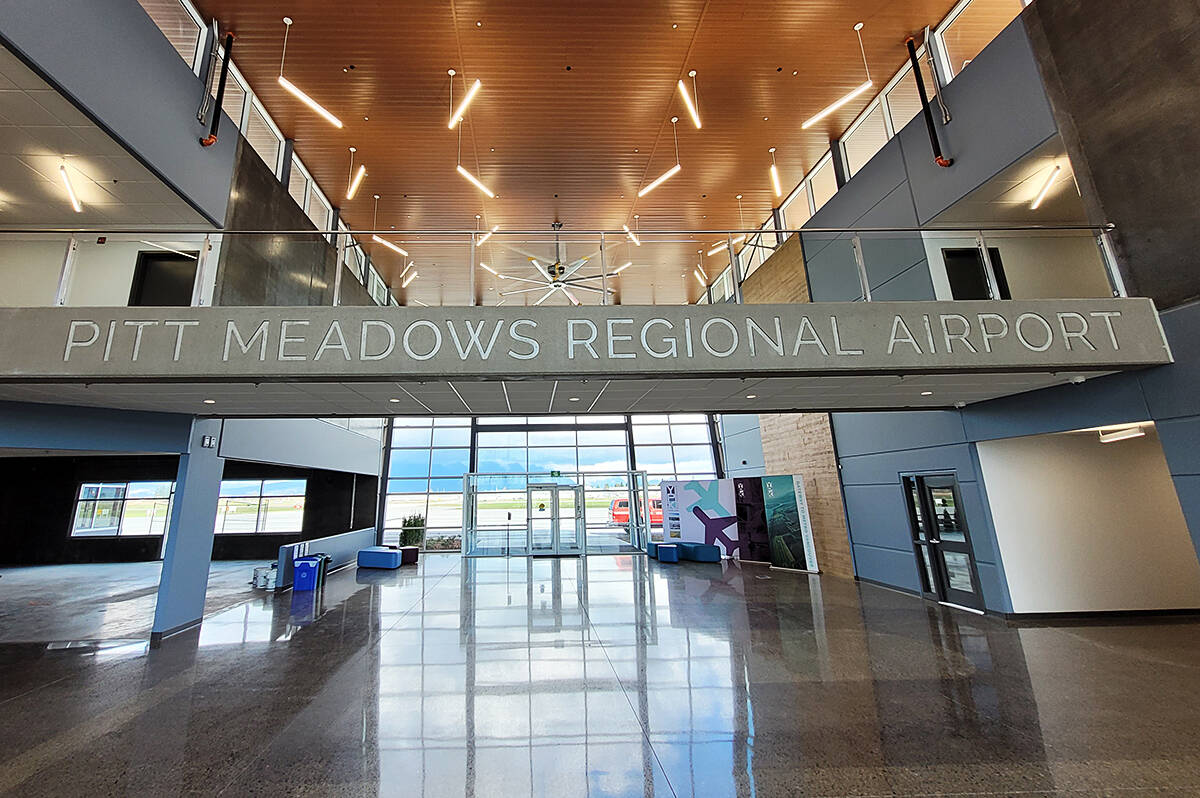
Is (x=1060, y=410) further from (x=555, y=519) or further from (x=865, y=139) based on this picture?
(x=555, y=519)

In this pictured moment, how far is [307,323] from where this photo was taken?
16.5ft

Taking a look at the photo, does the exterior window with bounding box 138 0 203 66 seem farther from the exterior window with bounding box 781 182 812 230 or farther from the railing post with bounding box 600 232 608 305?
the exterior window with bounding box 781 182 812 230

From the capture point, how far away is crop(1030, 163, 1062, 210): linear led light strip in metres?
6.71

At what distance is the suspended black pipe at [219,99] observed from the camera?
7363 mm

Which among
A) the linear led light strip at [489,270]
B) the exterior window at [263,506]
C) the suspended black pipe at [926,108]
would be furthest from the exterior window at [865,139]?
the exterior window at [263,506]

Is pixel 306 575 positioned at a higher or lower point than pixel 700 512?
lower

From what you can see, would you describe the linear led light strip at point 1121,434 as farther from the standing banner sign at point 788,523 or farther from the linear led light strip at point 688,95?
the linear led light strip at point 688,95

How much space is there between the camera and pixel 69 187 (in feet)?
22.1

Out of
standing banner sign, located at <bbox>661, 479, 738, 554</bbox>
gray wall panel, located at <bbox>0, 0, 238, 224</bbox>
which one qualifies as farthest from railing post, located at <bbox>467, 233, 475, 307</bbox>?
standing banner sign, located at <bbox>661, 479, 738, 554</bbox>

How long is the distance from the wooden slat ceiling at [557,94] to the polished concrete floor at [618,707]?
4251 millimetres

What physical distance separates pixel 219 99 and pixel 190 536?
6.83 meters

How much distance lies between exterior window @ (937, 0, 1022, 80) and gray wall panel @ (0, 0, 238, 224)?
11912 mm

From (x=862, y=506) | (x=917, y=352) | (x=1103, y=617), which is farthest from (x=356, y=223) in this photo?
(x=1103, y=617)

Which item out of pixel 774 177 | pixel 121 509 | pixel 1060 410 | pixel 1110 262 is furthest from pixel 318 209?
pixel 1060 410
